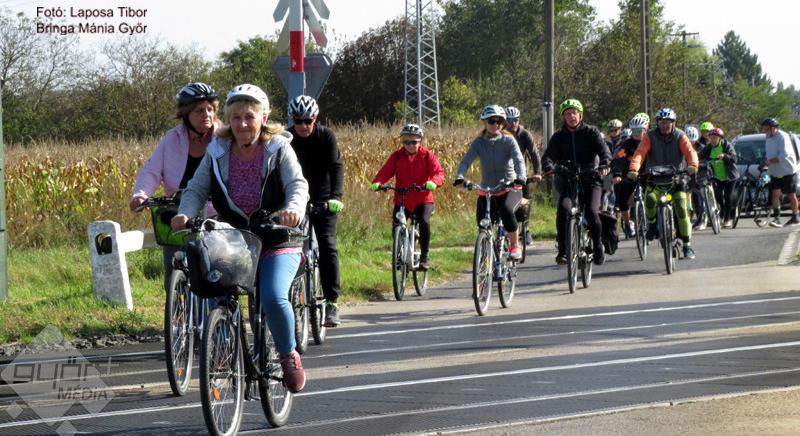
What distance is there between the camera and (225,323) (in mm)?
6793

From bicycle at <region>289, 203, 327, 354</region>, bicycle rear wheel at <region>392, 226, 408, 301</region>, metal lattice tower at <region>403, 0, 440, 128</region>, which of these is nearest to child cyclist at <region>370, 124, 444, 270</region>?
bicycle rear wheel at <region>392, 226, 408, 301</region>

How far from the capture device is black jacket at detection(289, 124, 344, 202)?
37.7ft

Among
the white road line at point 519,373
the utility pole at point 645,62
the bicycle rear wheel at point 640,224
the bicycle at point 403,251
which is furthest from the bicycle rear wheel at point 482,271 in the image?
the utility pole at point 645,62

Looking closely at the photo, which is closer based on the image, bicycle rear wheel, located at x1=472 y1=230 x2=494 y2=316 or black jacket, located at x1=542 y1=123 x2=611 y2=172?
bicycle rear wheel, located at x1=472 y1=230 x2=494 y2=316

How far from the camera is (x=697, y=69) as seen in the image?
57.7 metres

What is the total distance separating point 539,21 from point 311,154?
8237 centimetres

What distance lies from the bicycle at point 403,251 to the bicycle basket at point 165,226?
5.68 m

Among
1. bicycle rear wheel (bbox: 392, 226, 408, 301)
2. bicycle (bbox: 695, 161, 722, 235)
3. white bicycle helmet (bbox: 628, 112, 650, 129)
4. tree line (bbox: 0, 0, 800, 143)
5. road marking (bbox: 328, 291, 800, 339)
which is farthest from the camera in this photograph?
tree line (bbox: 0, 0, 800, 143)

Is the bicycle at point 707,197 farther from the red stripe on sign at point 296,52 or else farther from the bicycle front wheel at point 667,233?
the red stripe on sign at point 296,52

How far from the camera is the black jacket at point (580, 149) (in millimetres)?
15719

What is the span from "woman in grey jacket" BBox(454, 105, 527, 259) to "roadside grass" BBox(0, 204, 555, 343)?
1765mm

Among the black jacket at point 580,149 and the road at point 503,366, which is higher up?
the black jacket at point 580,149

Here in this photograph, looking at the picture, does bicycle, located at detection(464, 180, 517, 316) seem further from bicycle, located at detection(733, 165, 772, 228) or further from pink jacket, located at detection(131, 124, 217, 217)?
bicycle, located at detection(733, 165, 772, 228)

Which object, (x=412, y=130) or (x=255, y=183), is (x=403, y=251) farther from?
(x=255, y=183)
